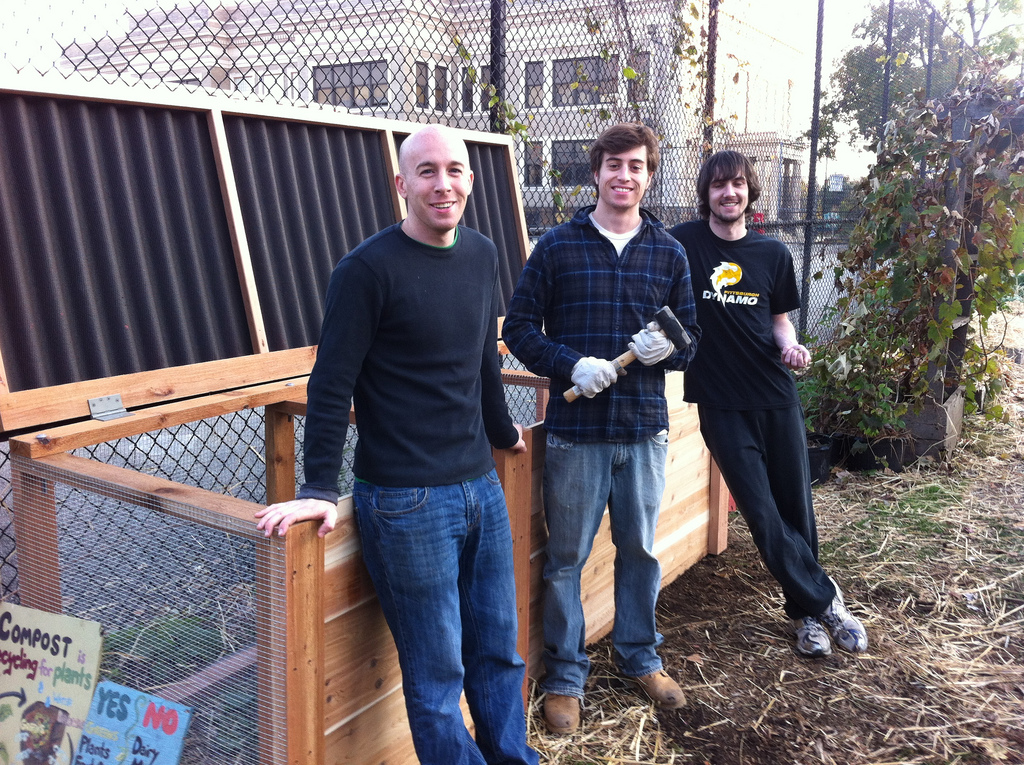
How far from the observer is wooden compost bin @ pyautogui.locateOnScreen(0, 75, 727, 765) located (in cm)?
194

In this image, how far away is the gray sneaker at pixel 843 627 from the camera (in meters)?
3.47

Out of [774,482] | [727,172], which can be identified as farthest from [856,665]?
[727,172]

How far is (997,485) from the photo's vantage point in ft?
18.7

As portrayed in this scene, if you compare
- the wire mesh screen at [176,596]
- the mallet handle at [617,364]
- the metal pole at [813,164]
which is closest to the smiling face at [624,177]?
the mallet handle at [617,364]

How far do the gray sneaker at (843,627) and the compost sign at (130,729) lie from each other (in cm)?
263

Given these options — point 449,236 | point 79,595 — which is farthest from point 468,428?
point 79,595

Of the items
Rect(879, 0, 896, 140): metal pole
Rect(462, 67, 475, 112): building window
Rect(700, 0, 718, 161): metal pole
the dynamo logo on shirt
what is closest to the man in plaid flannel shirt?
the dynamo logo on shirt

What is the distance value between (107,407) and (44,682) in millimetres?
803

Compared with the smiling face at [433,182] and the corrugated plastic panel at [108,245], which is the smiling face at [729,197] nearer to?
the smiling face at [433,182]

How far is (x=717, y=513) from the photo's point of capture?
4.41 metres

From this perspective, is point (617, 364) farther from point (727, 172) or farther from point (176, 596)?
point (176, 596)

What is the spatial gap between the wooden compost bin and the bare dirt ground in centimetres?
37

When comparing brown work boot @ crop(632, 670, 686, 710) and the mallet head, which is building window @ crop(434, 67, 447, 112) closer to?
the mallet head

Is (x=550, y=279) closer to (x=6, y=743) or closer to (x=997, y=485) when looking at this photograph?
(x=6, y=743)
